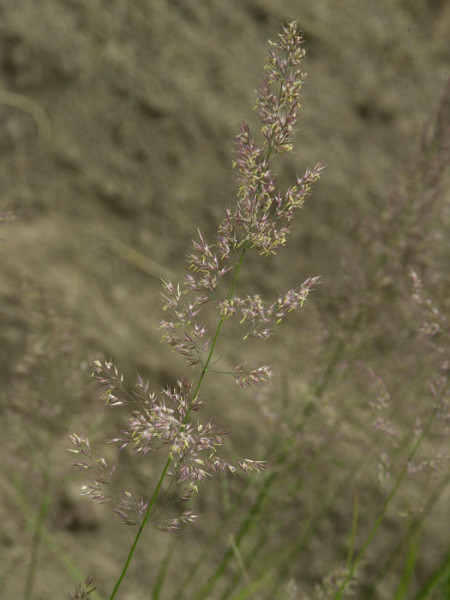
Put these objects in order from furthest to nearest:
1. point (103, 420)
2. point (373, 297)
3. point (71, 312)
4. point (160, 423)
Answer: point (71, 312)
point (103, 420)
point (373, 297)
point (160, 423)

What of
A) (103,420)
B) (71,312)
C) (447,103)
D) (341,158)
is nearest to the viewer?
(447,103)

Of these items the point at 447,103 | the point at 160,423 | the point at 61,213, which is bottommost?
the point at 160,423

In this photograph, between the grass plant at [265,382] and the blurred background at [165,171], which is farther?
the blurred background at [165,171]

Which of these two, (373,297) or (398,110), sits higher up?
(398,110)

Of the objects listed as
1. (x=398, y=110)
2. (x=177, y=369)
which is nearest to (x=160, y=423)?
(x=177, y=369)

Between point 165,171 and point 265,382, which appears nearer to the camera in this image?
point 265,382

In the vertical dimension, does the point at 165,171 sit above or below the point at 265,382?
above

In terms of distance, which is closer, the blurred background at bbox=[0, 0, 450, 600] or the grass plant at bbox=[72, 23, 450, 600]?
the grass plant at bbox=[72, 23, 450, 600]

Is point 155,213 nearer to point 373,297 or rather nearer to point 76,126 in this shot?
point 76,126
